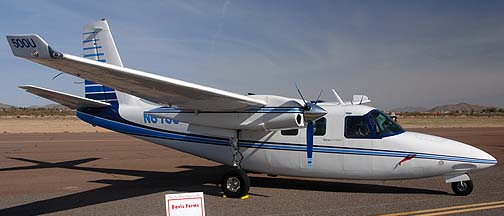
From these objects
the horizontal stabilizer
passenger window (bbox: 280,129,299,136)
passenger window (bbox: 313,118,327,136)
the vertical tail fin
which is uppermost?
the vertical tail fin

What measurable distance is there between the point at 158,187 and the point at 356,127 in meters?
5.15

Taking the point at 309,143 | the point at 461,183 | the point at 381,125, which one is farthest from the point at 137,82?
the point at 461,183

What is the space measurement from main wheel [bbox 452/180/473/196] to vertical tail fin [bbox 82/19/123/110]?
9.12m

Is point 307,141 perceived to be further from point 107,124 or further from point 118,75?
point 107,124

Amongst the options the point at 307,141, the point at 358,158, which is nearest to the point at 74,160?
the point at 307,141

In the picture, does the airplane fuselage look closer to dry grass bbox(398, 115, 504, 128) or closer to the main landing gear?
the main landing gear

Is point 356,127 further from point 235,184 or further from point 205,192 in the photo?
point 205,192

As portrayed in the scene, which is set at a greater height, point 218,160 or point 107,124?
point 107,124

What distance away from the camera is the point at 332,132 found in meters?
10.7

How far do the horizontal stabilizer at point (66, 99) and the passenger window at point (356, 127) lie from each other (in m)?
6.89

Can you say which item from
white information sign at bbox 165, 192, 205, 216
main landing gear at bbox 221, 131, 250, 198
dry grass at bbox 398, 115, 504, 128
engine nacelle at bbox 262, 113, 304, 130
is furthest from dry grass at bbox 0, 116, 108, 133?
white information sign at bbox 165, 192, 205, 216

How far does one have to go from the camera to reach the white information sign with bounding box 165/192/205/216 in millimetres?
5332

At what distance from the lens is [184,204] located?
542 cm

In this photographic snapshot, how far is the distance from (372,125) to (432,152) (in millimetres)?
1383
